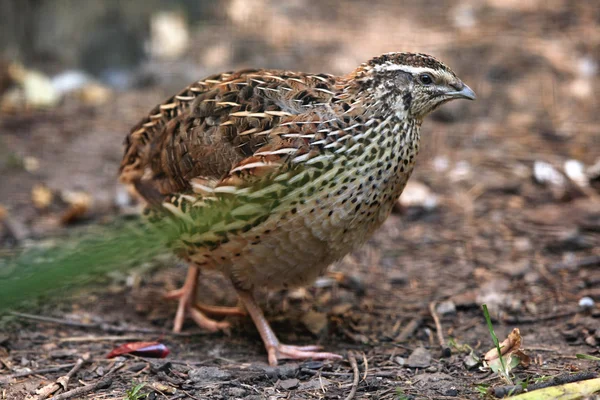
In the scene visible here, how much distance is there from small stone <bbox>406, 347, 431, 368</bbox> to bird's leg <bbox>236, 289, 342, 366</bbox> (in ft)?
1.38

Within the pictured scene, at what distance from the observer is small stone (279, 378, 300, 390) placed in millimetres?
3908

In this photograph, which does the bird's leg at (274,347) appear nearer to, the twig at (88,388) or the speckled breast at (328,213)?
the speckled breast at (328,213)

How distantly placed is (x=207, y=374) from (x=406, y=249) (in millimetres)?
2312

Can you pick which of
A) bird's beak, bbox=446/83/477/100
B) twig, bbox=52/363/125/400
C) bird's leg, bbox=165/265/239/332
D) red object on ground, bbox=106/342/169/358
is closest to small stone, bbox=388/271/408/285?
bird's leg, bbox=165/265/239/332

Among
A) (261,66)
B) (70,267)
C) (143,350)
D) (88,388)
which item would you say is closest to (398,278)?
(143,350)

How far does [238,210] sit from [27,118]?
14.0 feet

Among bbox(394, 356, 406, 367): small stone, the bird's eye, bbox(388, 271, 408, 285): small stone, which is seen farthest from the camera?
bbox(388, 271, 408, 285): small stone

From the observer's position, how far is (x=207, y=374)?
399cm

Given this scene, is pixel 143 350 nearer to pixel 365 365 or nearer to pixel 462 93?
pixel 365 365

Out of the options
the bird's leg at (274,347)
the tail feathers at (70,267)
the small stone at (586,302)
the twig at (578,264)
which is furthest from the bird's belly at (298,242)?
the tail feathers at (70,267)

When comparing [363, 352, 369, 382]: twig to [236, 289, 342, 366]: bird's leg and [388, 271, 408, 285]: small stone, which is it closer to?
[236, 289, 342, 366]: bird's leg

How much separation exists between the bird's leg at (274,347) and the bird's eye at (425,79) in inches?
65.5

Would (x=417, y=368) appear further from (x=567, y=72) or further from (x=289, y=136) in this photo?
(x=567, y=72)

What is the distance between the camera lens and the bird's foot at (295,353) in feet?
14.2
